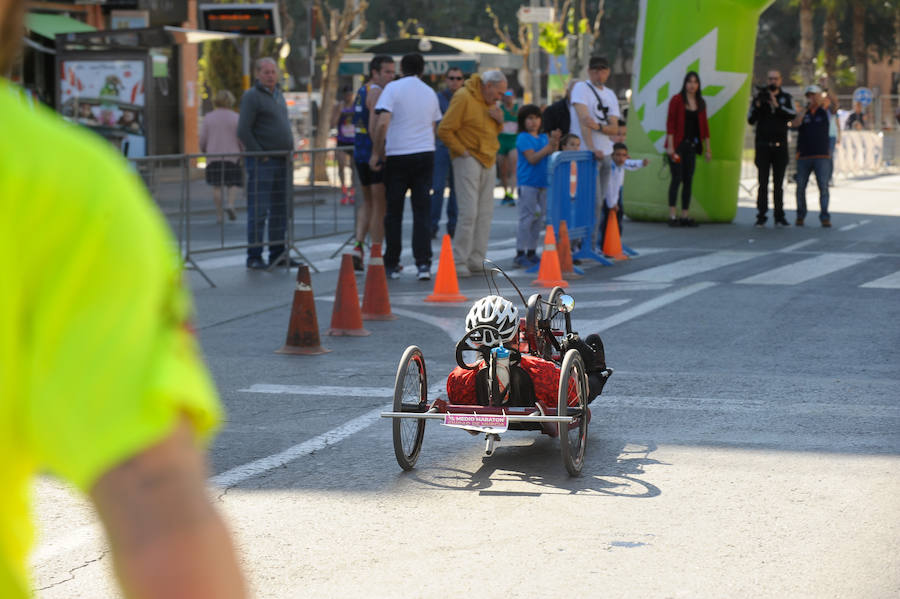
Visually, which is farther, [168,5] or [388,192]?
[168,5]

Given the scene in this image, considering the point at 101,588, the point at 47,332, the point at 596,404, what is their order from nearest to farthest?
the point at 47,332
the point at 101,588
the point at 596,404

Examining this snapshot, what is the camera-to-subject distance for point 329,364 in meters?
8.65

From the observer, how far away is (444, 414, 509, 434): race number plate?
5.87 metres

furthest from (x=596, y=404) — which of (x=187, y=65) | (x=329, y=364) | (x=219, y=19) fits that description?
(x=187, y=65)

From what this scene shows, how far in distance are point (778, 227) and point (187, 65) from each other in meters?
16.3

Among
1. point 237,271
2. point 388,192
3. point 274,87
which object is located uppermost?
point 274,87

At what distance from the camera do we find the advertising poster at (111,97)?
23.2 meters

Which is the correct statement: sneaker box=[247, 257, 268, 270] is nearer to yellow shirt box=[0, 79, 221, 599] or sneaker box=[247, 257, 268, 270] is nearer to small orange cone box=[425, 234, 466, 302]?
small orange cone box=[425, 234, 466, 302]

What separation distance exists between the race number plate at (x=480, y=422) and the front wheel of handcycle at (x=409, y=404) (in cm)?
23

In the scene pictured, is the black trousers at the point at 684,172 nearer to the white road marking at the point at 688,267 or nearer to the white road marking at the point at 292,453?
the white road marking at the point at 688,267

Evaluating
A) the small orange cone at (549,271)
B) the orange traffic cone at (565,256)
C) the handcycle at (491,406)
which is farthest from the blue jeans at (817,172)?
the handcycle at (491,406)

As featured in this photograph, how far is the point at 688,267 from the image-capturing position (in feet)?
45.1

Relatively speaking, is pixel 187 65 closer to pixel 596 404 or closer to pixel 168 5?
pixel 168 5

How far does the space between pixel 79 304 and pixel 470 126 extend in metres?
11.7
